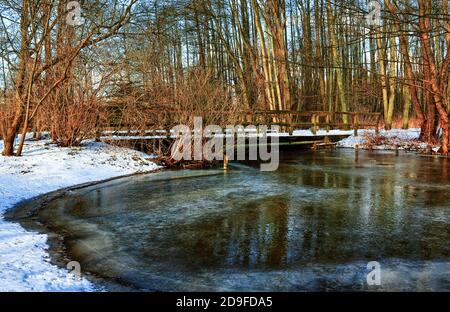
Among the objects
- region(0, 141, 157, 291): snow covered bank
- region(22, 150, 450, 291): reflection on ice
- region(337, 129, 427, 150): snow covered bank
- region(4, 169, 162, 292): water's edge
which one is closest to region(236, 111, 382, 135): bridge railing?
region(337, 129, 427, 150): snow covered bank

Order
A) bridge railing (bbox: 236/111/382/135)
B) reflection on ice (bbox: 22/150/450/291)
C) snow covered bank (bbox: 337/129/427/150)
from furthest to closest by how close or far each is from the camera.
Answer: bridge railing (bbox: 236/111/382/135) < snow covered bank (bbox: 337/129/427/150) < reflection on ice (bbox: 22/150/450/291)

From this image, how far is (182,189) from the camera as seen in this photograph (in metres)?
9.92

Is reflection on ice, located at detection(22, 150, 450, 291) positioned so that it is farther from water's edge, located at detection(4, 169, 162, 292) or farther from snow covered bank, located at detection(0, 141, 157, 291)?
snow covered bank, located at detection(0, 141, 157, 291)

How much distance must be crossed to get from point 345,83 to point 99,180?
32.8 meters

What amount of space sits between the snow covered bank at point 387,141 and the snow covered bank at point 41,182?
509 inches

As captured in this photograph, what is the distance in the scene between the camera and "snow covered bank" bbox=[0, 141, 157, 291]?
13.3 ft

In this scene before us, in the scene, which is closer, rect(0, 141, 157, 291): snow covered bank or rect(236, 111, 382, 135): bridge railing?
rect(0, 141, 157, 291): snow covered bank

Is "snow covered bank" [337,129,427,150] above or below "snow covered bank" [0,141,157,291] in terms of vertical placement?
above

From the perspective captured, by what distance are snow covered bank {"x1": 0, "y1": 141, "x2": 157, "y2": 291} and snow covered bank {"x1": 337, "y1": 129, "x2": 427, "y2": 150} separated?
12.9m

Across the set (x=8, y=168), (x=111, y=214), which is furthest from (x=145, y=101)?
(x=111, y=214)

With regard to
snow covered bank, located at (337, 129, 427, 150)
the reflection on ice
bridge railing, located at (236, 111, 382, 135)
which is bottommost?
the reflection on ice

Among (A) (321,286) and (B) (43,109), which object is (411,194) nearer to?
(A) (321,286)

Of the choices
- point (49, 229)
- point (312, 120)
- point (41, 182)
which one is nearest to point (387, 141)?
point (312, 120)

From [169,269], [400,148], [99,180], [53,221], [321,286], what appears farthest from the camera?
[400,148]
